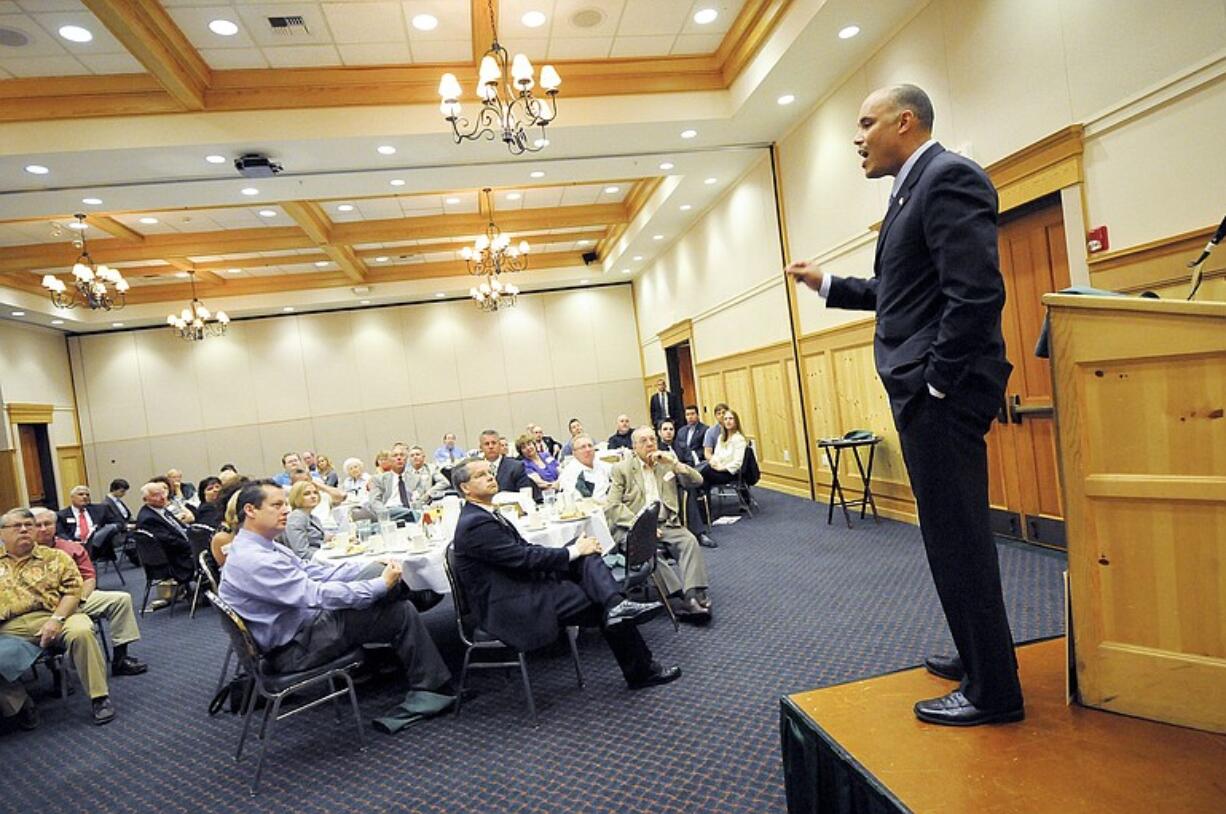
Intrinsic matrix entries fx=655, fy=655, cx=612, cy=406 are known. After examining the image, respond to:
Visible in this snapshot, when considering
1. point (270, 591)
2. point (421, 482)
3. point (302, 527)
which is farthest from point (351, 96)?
point (270, 591)

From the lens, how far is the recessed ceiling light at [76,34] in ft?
16.0

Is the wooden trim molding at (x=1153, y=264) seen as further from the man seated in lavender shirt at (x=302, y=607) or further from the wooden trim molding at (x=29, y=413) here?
the wooden trim molding at (x=29, y=413)

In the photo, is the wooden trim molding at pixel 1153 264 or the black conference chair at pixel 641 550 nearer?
the wooden trim molding at pixel 1153 264

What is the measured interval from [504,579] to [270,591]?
41.5 inches

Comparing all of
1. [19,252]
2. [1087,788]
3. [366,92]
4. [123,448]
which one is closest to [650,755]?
[1087,788]

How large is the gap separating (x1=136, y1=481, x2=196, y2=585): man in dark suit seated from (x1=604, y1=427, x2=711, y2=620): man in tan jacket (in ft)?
13.4

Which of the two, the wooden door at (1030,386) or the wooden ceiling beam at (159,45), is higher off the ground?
the wooden ceiling beam at (159,45)

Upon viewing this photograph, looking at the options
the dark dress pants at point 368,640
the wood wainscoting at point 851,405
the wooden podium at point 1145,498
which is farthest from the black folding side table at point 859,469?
the wooden podium at point 1145,498

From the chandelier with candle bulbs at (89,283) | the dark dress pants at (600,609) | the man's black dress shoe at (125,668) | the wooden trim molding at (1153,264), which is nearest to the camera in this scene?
the dark dress pants at (600,609)

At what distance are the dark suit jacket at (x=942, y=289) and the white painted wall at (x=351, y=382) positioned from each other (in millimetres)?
13442

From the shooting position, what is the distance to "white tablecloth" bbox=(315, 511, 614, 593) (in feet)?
12.4

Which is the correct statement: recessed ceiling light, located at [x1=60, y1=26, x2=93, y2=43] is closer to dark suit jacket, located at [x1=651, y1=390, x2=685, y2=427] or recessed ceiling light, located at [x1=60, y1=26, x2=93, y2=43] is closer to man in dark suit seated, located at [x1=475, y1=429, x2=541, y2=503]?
man in dark suit seated, located at [x1=475, y1=429, x2=541, y2=503]

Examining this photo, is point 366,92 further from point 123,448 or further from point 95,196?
point 123,448

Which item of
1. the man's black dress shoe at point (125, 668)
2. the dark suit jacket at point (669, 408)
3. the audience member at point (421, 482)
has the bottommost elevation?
the man's black dress shoe at point (125, 668)
